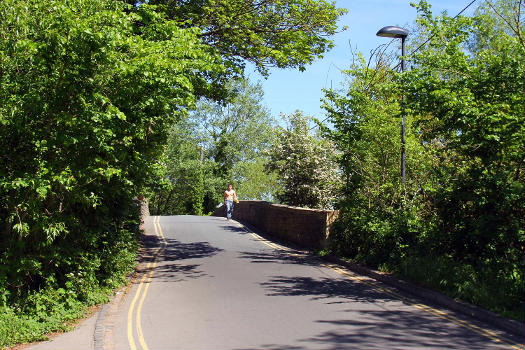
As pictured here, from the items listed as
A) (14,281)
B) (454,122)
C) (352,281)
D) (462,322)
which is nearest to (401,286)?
(352,281)

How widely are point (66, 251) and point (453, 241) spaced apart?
7.84 metres

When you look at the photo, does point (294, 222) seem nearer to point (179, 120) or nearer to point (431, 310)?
point (179, 120)

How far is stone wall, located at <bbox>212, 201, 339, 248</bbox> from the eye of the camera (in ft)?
55.1

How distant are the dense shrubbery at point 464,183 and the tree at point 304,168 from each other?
1028 centimetres

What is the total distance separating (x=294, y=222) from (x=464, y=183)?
954 centimetres

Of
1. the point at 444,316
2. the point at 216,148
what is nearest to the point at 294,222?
the point at 444,316

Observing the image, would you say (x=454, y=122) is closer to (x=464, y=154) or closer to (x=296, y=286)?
(x=464, y=154)

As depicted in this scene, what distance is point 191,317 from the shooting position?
26.9ft

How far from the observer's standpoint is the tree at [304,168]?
2438 cm

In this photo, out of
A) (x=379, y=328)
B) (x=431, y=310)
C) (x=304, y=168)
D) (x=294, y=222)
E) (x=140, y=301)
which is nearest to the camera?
(x=379, y=328)

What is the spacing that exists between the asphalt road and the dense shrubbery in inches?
39.8

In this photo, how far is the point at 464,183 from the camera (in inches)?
418

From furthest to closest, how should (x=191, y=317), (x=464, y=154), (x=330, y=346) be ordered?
1. (x=464, y=154)
2. (x=191, y=317)
3. (x=330, y=346)

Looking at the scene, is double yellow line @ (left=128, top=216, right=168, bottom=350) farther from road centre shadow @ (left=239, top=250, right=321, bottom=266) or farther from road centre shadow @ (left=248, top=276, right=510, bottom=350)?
road centre shadow @ (left=239, top=250, right=321, bottom=266)
